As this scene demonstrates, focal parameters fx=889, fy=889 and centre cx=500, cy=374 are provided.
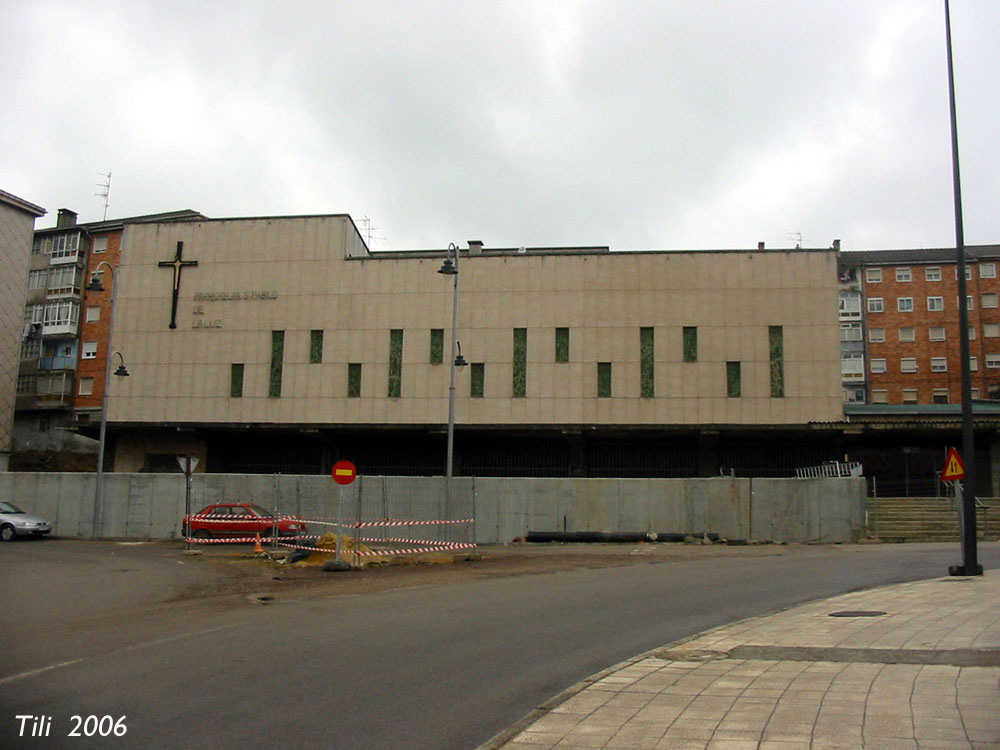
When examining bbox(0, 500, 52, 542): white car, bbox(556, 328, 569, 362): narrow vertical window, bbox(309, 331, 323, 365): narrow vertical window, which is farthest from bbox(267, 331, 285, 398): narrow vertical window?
bbox(0, 500, 52, 542): white car

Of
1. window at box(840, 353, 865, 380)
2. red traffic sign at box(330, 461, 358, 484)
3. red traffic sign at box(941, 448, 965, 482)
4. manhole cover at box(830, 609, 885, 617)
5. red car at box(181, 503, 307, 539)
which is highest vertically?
window at box(840, 353, 865, 380)

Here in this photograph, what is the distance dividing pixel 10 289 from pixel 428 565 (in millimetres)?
39852

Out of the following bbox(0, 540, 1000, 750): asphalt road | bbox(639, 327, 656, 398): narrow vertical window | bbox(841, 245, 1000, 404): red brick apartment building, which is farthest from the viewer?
bbox(841, 245, 1000, 404): red brick apartment building

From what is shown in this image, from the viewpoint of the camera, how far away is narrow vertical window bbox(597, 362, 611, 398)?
4456 cm

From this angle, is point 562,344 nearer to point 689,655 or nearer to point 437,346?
point 437,346

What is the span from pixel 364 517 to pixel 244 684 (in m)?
22.5

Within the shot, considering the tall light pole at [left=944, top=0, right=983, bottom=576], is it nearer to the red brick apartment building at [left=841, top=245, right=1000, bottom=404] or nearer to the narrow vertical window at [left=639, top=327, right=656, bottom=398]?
the narrow vertical window at [left=639, top=327, right=656, bottom=398]

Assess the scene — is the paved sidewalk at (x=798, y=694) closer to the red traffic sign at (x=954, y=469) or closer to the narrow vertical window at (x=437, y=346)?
the red traffic sign at (x=954, y=469)

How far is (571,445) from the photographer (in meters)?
45.4

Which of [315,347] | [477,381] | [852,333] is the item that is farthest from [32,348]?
[852,333]

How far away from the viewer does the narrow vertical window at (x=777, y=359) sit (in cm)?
4359

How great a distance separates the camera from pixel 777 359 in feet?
144

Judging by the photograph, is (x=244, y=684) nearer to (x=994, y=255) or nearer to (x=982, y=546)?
(x=982, y=546)

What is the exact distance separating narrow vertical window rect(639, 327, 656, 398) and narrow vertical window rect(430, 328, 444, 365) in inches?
400
